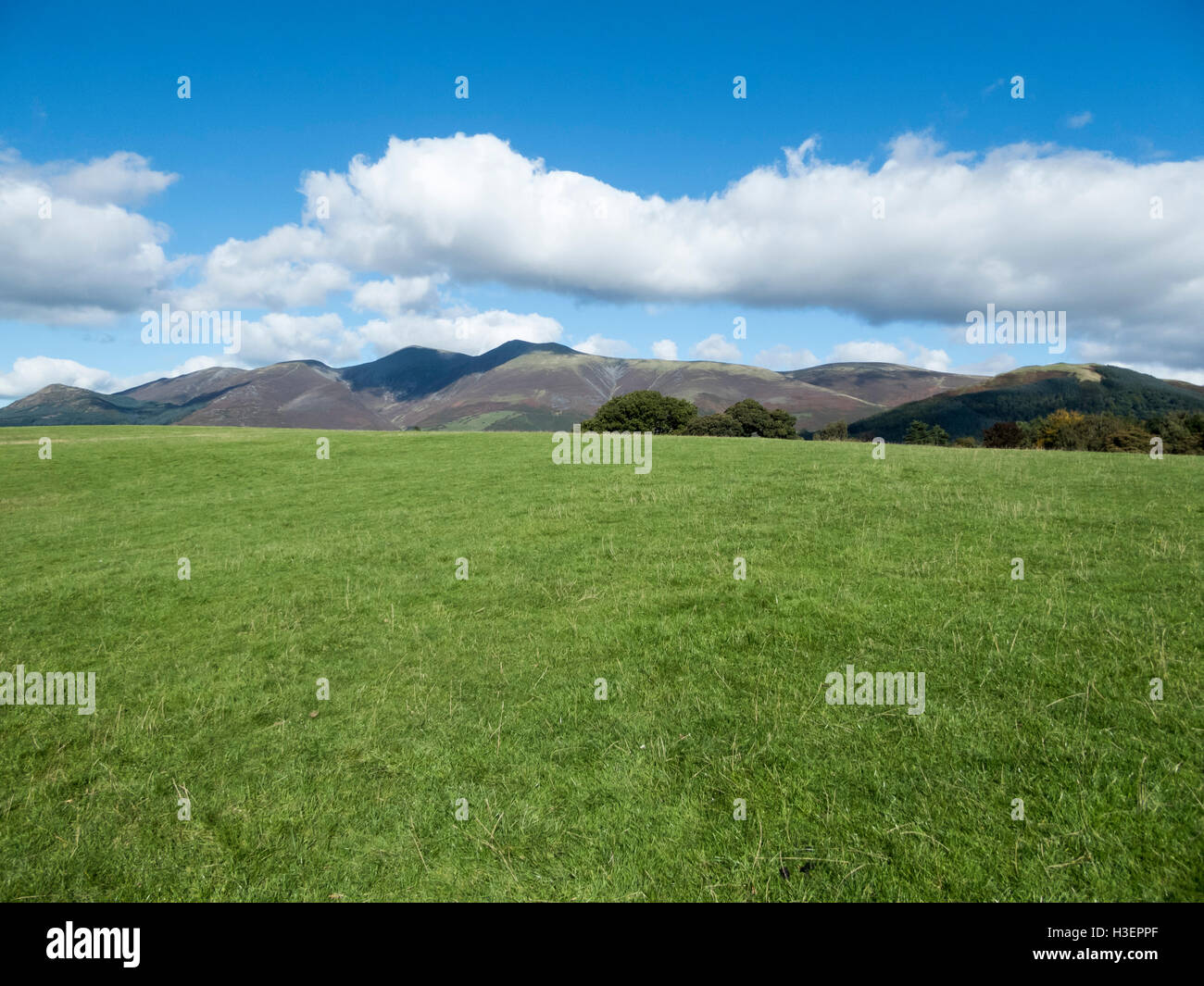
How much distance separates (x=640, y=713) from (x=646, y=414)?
90402mm

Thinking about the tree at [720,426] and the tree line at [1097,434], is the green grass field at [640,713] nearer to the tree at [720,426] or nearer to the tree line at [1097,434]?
the tree line at [1097,434]

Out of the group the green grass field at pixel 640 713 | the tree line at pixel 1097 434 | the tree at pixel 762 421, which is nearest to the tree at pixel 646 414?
the tree at pixel 762 421

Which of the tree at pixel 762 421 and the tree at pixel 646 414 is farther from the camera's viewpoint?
the tree at pixel 762 421

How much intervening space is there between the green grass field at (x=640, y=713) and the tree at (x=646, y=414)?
3099 inches

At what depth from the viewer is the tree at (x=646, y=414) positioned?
96688 millimetres

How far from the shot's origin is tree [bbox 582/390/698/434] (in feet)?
317

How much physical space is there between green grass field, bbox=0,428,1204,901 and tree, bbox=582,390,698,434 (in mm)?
78705

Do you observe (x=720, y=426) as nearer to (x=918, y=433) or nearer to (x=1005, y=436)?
(x=1005, y=436)

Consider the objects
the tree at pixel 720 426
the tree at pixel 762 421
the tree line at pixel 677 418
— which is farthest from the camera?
the tree at pixel 762 421

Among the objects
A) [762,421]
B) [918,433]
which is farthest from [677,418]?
[918,433]

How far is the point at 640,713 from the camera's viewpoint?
27.3ft

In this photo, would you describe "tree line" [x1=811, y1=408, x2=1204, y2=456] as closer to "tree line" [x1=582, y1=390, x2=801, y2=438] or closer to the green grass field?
"tree line" [x1=582, y1=390, x2=801, y2=438]
